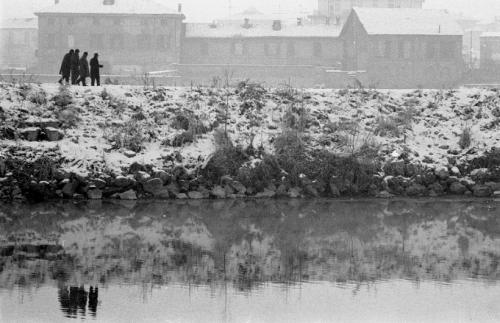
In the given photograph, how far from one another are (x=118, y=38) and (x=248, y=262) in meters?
73.2

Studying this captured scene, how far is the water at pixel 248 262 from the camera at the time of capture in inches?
480

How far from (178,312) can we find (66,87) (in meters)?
16.9

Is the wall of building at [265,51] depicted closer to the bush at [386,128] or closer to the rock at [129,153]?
the bush at [386,128]

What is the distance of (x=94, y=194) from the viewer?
23328mm

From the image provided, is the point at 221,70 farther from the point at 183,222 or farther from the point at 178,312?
the point at 178,312

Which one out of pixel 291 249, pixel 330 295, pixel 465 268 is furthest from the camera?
pixel 291 249

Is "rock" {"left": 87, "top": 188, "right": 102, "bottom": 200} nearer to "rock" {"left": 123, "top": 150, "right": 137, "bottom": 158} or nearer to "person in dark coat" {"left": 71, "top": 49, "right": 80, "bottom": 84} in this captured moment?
"rock" {"left": 123, "top": 150, "right": 137, "bottom": 158}

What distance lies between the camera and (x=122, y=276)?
14.1m

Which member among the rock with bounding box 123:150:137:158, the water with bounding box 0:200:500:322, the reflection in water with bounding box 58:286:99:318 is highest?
the rock with bounding box 123:150:137:158

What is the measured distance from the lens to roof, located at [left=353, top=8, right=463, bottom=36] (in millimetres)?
80750

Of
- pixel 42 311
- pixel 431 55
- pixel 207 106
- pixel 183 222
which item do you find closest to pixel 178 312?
pixel 42 311

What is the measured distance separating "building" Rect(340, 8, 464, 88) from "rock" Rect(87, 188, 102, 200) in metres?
56.0

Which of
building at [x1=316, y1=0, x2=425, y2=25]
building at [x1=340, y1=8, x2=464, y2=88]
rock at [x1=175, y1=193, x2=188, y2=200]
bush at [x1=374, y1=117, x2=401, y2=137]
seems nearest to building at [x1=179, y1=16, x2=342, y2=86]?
building at [x1=340, y1=8, x2=464, y2=88]

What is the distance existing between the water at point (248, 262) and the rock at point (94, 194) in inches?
31.3
